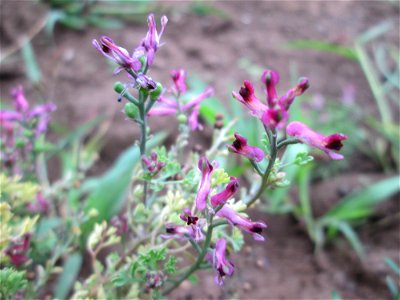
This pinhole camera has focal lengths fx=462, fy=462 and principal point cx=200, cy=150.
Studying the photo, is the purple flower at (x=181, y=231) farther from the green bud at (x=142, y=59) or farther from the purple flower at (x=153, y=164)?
the green bud at (x=142, y=59)

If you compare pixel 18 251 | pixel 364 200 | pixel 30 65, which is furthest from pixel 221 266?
pixel 30 65

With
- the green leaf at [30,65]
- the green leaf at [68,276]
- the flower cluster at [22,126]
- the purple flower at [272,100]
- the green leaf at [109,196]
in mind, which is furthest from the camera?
the green leaf at [30,65]

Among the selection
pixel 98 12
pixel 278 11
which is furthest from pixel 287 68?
pixel 98 12

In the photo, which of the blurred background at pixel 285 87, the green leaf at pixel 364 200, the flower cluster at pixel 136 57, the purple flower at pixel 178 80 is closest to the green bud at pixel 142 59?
the flower cluster at pixel 136 57

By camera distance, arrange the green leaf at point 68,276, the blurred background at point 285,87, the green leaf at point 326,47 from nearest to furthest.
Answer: the green leaf at point 68,276 → the blurred background at point 285,87 → the green leaf at point 326,47

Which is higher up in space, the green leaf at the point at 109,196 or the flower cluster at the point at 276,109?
the flower cluster at the point at 276,109

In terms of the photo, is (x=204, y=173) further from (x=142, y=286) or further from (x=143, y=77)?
(x=142, y=286)

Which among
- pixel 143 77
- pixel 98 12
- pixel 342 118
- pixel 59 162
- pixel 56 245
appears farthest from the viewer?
pixel 98 12

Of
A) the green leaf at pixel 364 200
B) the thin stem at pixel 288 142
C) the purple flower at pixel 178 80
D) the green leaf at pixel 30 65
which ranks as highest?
the thin stem at pixel 288 142
